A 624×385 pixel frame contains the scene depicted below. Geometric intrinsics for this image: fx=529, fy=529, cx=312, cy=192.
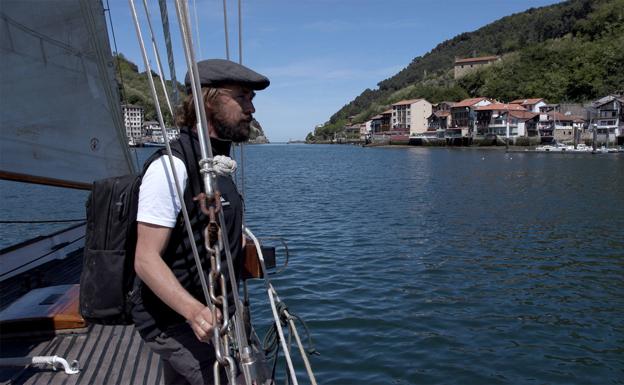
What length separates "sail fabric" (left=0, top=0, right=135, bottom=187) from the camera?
482 cm

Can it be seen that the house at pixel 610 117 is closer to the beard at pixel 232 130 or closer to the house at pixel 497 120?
the house at pixel 497 120

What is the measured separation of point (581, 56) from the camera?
13638cm

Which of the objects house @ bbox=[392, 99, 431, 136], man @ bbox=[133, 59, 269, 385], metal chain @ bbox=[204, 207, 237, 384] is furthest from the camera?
house @ bbox=[392, 99, 431, 136]

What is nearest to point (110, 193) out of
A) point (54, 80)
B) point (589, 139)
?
point (54, 80)

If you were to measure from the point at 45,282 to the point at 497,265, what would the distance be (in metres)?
11.3

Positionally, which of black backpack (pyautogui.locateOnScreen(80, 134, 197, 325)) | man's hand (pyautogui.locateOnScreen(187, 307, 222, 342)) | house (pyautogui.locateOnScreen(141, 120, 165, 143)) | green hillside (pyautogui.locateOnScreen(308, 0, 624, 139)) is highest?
green hillside (pyautogui.locateOnScreen(308, 0, 624, 139))

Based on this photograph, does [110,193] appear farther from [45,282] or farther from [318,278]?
[318,278]

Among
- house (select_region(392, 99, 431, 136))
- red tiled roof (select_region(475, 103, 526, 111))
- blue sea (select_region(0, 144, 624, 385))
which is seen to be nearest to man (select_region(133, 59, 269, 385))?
blue sea (select_region(0, 144, 624, 385))

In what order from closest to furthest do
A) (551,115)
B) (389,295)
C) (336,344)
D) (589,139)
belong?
(336,344), (389,295), (589,139), (551,115)

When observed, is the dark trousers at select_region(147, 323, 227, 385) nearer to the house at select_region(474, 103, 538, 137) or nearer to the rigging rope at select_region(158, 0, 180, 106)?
the rigging rope at select_region(158, 0, 180, 106)

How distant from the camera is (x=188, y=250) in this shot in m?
2.34

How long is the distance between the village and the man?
9441 centimetres

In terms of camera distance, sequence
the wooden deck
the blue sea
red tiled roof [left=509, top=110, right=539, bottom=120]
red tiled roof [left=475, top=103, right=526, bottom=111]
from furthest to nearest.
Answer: red tiled roof [left=475, top=103, right=526, bottom=111] < red tiled roof [left=509, top=110, right=539, bottom=120] < the blue sea < the wooden deck

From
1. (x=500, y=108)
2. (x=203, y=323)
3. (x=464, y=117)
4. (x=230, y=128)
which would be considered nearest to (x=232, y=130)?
(x=230, y=128)
